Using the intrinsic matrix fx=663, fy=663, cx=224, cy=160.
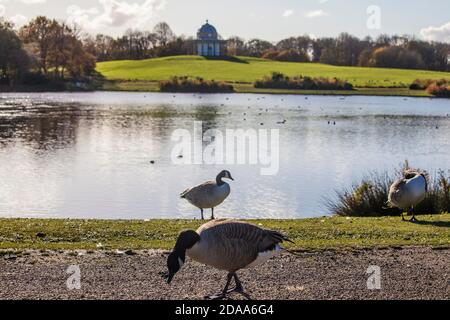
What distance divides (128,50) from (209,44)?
2342 centimetres

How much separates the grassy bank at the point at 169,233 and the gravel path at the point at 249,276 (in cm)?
78

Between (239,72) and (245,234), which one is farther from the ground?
(239,72)

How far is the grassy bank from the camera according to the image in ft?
44.0

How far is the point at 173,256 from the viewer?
8.84 m

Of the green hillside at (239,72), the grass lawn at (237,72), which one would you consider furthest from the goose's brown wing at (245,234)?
the green hillside at (239,72)

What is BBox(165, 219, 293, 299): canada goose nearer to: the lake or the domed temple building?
the lake

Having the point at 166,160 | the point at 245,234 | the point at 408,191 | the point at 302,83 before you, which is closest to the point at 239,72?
the point at 302,83

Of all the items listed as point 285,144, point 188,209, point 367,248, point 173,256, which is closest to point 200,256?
point 173,256

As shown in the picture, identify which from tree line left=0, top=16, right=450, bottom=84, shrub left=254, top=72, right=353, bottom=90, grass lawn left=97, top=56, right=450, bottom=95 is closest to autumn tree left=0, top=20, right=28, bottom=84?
tree line left=0, top=16, right=450, bottom=84

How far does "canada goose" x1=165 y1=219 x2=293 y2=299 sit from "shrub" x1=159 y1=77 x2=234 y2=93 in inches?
3914

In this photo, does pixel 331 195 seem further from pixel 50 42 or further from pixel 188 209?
pixel 50 42

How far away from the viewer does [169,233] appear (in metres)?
14.8

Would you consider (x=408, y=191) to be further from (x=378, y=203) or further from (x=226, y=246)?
(x=226, y=246)

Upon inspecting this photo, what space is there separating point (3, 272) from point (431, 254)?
7.74 m
